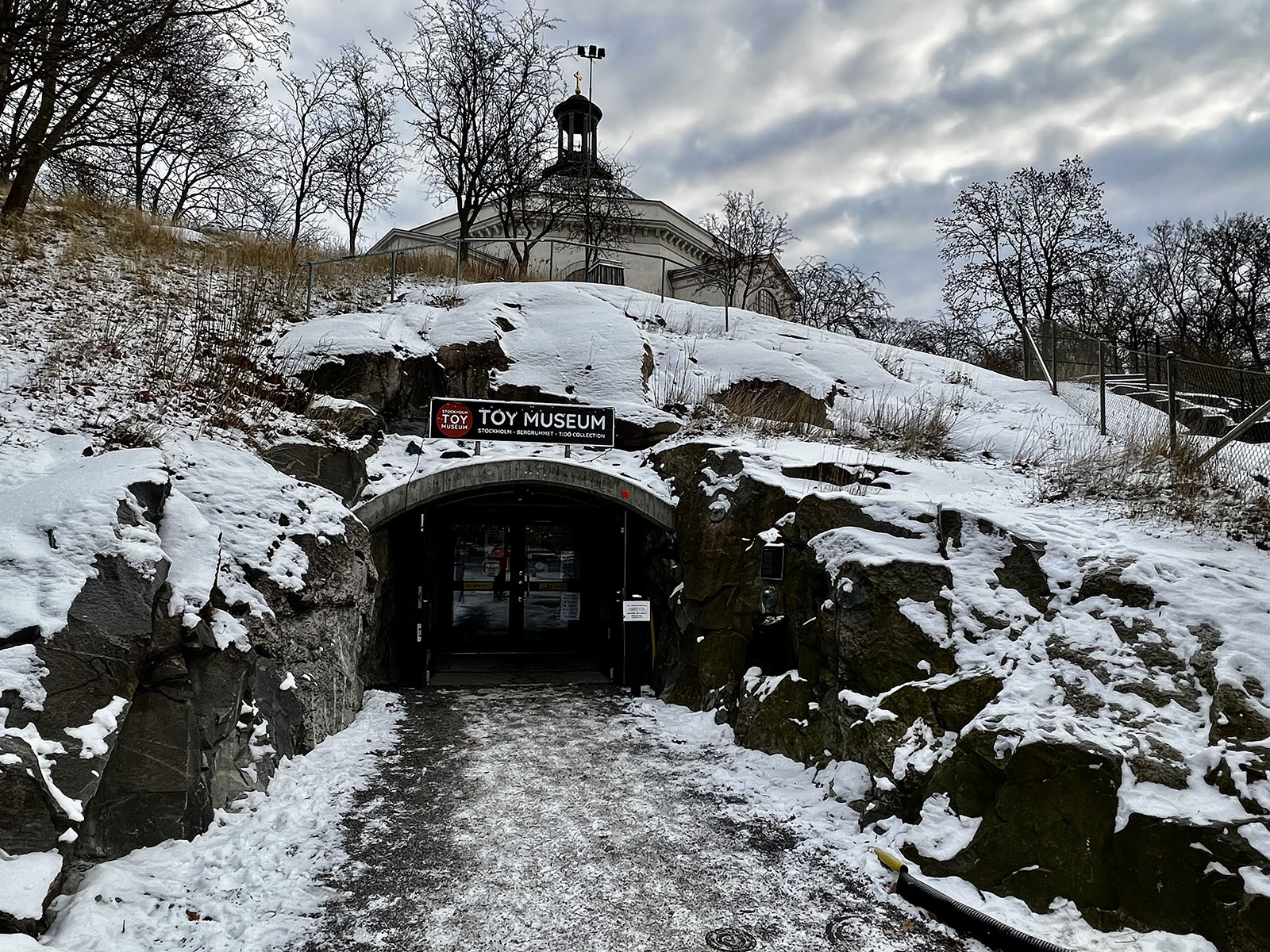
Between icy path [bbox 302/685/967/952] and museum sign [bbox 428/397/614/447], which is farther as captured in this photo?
museum sign [bbox 428/397/614/447]

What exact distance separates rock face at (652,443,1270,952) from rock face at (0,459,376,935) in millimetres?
5385

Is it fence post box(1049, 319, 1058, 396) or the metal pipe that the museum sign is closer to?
the metal pipe

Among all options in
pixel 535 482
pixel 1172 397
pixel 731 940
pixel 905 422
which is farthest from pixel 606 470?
pixel 1172 397

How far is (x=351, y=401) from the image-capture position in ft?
42.0

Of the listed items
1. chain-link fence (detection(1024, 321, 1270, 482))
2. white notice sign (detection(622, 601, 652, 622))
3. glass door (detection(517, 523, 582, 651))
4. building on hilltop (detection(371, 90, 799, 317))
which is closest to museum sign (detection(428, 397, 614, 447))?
white notice sign (detection(622, 601, 652, 622))

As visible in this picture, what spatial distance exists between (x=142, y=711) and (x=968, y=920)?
252 inches

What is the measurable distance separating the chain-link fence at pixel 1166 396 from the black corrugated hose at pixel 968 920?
6.49m

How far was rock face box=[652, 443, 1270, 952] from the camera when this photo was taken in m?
5.16

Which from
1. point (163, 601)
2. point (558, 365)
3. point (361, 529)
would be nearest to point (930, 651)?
point (163, 601)

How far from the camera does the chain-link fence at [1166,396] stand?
30.1 feet

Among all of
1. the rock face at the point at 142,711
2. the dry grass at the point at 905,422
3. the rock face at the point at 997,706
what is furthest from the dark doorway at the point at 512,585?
the rock face at the point at 142,711

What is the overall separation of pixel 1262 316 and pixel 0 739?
123ft

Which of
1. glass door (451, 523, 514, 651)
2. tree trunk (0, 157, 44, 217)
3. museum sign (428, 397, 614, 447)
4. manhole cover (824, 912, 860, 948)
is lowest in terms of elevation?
manhole cover (824, 912, 860, 948)

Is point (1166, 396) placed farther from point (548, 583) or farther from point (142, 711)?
point (142, 711)
